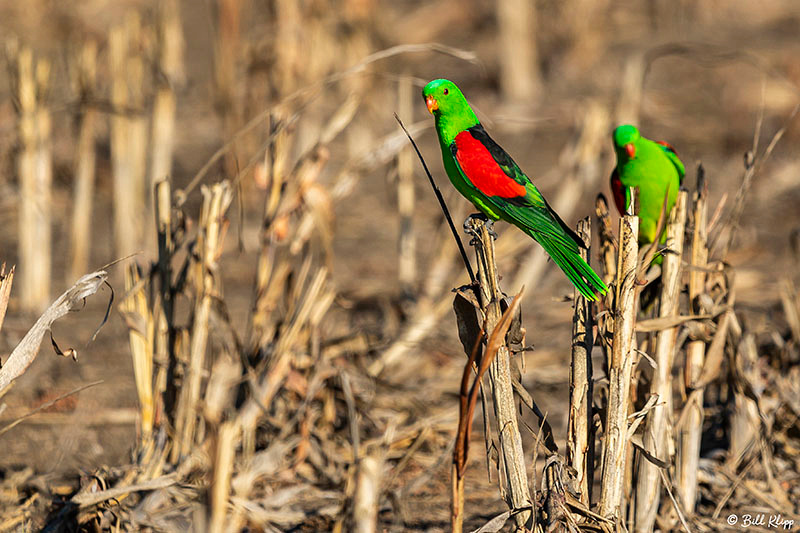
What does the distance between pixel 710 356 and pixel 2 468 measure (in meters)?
2.34

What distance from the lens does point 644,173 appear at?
218cm

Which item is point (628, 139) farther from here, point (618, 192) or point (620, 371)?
point (620, 371)

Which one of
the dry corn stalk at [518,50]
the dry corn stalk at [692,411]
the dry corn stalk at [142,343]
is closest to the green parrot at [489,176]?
the dry corn stalk at [692,411]

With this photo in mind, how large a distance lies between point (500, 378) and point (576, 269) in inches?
11.5

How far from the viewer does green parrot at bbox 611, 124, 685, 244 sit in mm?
2178

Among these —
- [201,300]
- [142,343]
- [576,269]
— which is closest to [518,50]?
[201,300]

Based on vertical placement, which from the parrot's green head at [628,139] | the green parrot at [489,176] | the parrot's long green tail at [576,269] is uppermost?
the parrot's green head at [628,139]

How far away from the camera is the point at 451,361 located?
3879 millimetres

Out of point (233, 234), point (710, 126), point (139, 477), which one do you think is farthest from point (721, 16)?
point (139, 477)

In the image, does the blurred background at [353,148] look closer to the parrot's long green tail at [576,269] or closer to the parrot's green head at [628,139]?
the parrot's green head at [628,139]

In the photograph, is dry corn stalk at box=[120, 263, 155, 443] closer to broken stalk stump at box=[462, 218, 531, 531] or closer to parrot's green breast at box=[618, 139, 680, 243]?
broken stalk stump at box=[462, 218, 531, 531]

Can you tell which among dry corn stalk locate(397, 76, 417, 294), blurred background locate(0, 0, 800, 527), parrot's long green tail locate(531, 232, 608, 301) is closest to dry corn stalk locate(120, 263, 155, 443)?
blurred background locate(0, 0, 800, 527)

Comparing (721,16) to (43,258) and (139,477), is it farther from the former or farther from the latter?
(139,477)

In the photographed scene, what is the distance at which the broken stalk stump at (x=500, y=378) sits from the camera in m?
1.85
